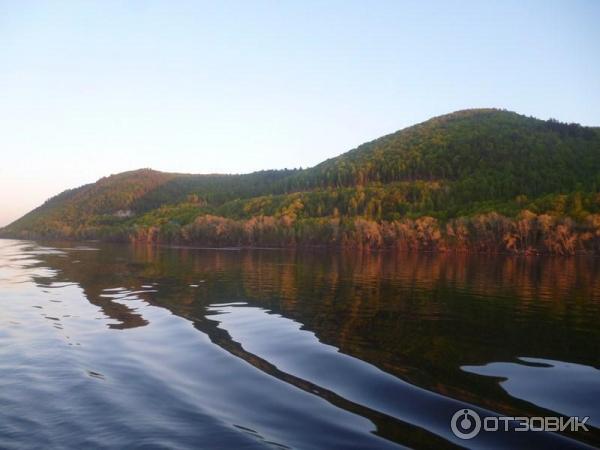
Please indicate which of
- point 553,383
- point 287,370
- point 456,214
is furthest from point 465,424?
point 456,214

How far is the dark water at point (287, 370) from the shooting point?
1162cm

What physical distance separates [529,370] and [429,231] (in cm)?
11849

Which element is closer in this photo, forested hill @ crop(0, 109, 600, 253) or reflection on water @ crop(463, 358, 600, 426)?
reflection on water @ crop(463, 358, 600, 426)

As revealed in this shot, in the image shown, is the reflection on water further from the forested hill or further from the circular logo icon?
the forested hill

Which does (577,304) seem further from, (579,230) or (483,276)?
(579,230)

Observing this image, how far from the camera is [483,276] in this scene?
2186 inches

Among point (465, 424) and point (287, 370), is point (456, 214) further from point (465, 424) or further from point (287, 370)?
point (465, 424)

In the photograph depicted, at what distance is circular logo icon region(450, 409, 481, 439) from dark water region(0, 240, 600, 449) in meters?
0.21

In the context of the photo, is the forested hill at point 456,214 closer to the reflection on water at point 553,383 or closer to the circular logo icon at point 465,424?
the reflection on water at point 553,383

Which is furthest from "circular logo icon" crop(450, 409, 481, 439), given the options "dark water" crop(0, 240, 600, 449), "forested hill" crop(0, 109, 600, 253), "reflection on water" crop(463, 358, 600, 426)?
"forested hill" crop(0, 109, 600, 253)

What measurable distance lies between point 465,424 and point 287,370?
6.22 metres

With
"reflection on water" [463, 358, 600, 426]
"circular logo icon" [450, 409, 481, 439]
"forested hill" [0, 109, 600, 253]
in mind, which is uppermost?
"forested hill" [0, 109, 600, 253]

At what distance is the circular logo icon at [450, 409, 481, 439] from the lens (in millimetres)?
11578

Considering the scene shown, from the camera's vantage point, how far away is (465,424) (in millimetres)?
12125
